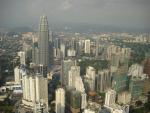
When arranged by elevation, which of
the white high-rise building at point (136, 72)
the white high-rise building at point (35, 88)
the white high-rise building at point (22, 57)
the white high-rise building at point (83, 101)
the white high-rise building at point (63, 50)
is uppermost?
the white high-rise building at point (63, 50)

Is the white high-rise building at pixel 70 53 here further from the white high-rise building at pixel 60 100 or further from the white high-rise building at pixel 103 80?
the white high-rise building at pixel 60 100

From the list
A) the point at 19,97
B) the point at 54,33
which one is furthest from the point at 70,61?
the point at 19,97

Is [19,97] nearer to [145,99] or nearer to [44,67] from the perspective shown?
[44,67]

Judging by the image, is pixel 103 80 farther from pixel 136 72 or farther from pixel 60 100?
pixel 60 100

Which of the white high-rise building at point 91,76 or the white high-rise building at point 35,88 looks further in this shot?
the white high-rise building at point 91,76

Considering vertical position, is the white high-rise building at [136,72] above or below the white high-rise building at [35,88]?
above

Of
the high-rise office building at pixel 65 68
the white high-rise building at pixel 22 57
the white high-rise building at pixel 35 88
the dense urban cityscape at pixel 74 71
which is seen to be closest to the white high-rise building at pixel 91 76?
the dense urban cityscape at pixel 74 71

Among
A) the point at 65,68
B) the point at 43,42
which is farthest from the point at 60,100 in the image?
the point at 43,42

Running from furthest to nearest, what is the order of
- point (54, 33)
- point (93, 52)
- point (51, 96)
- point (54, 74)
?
point (93, 52) < point (54, 33) < point (54, 74) < point (51, 96)
